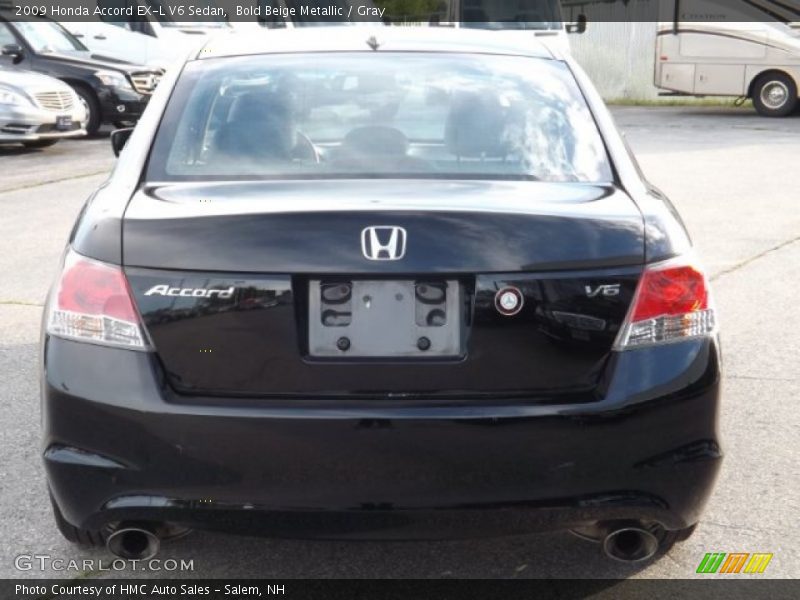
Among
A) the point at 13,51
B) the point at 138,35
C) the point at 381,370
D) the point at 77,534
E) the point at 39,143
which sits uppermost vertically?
the point at 381,370

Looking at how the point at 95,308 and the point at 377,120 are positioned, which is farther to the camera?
the point at 377,120

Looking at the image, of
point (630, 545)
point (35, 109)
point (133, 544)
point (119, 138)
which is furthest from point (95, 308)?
point (35, 109)

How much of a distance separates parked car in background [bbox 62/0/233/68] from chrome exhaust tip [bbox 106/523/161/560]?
56.6ft

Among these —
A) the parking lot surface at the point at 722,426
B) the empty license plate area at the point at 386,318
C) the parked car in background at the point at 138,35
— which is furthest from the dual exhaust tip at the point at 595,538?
the parked car in background at the point at 138,35

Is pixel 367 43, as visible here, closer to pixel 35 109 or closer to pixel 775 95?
pixel 35 109

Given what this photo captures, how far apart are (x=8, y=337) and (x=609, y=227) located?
4.25 metres

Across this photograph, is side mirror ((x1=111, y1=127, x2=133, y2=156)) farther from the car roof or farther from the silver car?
the silver car

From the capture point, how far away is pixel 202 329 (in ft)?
10.5

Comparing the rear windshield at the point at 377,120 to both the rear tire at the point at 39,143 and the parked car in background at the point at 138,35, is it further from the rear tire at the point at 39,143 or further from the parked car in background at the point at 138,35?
the parked car in background at the point at 138,35

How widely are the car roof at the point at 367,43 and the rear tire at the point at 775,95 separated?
1957 centimetres

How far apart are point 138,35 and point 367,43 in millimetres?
16628

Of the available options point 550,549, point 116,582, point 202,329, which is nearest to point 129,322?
point 202,329

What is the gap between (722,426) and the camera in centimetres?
491

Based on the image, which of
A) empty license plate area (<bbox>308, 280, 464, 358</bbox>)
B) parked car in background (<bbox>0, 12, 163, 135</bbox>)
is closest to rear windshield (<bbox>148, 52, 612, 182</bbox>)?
→ empty license plate area (<bbox>308, 280, 464, 358</bbox>)
